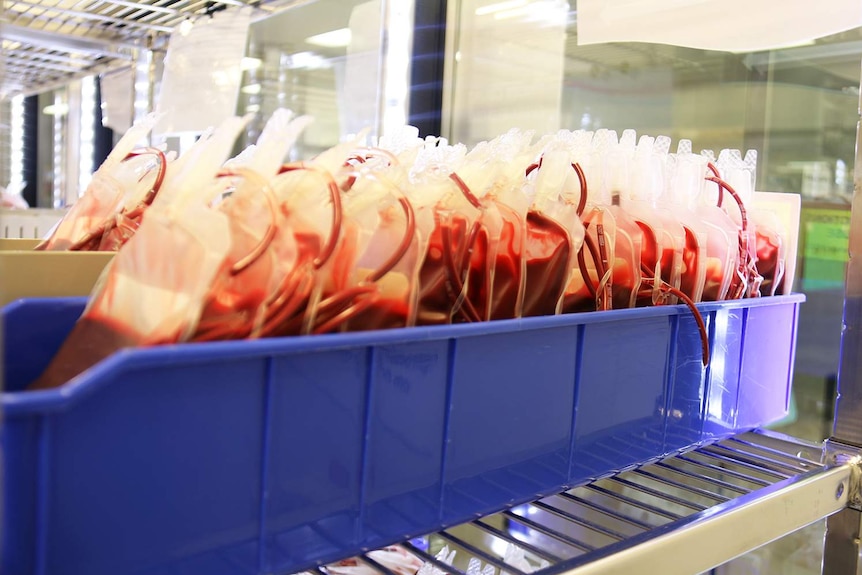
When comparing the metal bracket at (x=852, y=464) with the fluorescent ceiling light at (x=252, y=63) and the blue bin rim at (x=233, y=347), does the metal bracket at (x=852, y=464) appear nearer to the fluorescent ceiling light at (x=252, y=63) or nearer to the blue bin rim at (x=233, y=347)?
the blue bin rim at (x=233, y=347)

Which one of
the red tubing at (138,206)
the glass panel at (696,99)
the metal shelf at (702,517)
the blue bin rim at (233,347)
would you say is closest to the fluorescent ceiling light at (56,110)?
the glass panel at (696,99)

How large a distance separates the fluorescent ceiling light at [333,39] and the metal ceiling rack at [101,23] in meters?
0.31

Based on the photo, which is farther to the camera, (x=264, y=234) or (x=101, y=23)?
(x=101, y=23)

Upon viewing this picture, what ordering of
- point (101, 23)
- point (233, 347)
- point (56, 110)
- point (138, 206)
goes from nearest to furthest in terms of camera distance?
point (233, 347) → point (138, 206) → point (101, 23) → point (56, 110)

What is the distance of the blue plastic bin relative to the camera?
36 centimetres

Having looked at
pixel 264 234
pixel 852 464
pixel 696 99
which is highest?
pixel 696 99

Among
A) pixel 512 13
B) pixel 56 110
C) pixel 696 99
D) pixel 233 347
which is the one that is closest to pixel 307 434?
pixel 233 347

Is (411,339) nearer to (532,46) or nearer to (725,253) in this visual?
(725,253)

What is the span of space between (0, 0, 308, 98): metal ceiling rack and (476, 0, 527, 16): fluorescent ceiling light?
1.33 ft

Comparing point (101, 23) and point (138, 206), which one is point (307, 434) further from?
point (101, 23)

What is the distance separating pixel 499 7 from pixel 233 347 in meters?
1.27

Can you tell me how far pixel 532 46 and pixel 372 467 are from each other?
1176mm

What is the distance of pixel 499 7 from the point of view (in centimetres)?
150

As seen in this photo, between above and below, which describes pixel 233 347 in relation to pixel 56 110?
below
